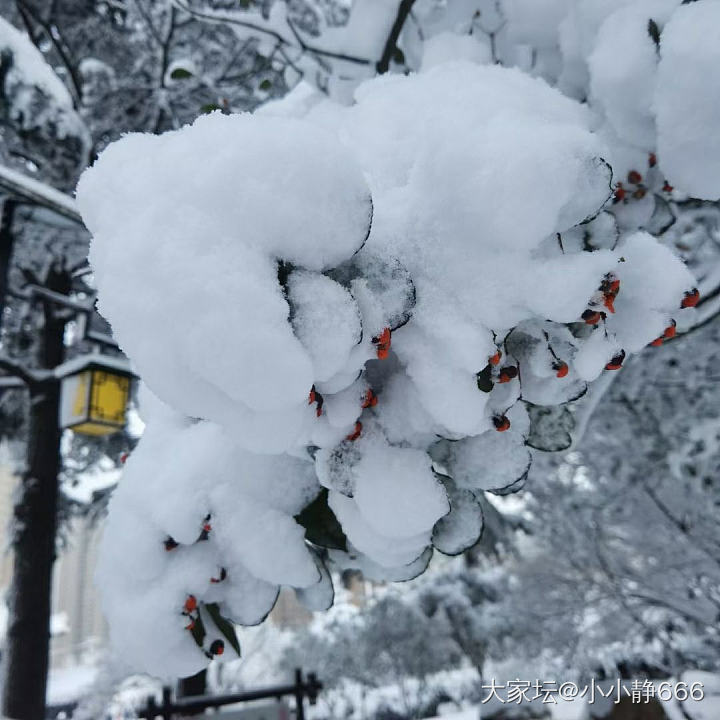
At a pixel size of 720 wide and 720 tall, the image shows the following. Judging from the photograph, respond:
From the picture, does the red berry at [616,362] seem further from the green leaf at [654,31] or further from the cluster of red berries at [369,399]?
the green leaf at [654,31]

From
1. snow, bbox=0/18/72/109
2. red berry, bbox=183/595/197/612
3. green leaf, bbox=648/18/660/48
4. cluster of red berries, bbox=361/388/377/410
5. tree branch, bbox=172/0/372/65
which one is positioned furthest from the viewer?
snow, bbox=0/18/72/109

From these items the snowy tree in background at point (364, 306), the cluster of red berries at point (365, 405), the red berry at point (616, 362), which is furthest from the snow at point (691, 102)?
the cluster of red berries at point (365, 405)

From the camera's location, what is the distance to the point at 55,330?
5.18 m

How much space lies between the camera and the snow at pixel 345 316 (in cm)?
60

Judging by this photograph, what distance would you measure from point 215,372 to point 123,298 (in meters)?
0.14

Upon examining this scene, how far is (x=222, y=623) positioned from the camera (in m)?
0.97

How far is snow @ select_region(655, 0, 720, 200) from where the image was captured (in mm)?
1008

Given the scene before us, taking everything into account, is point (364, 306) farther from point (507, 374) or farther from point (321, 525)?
point (321, 525)

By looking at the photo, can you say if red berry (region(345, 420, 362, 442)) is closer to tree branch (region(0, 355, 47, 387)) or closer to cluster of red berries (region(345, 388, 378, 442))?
cluster of red berries (region(345, 388, 378, 442))

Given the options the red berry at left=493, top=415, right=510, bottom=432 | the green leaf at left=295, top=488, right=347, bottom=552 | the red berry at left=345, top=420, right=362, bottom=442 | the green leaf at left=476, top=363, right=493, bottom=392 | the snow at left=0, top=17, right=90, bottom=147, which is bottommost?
the green leaf at left=295, top=488, right=347, bottom=552

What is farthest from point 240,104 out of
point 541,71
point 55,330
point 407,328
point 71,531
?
point 71,531

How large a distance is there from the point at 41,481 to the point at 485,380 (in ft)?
15.5

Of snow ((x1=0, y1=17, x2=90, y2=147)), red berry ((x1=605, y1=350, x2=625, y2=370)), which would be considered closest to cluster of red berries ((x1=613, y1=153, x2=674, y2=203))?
red berry ((x1=605, y1=350, x2=625, y2=370))

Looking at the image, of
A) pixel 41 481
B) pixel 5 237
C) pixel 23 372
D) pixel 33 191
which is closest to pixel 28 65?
pixel 5 237
